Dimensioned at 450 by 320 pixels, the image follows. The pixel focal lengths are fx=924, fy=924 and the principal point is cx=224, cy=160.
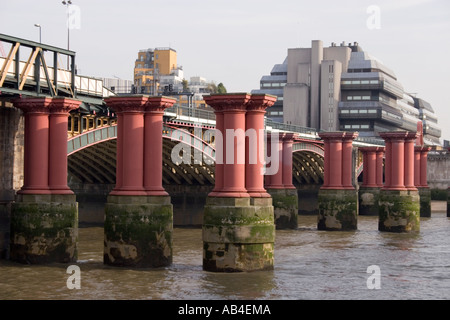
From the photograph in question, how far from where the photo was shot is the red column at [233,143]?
33062 millimetres

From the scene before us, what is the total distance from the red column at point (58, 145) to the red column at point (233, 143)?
20.0ft

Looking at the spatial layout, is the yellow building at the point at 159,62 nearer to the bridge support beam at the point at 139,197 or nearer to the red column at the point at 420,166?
the red column at the point at 420,166

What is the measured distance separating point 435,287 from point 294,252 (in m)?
12.7

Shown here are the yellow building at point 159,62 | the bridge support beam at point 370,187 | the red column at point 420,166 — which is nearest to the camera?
the red column at point 420,166

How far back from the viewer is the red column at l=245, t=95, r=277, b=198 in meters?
33.3

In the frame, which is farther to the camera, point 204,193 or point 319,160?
point 319,160

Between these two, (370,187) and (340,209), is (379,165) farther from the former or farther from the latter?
(340,209)

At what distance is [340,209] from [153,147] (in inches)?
1083

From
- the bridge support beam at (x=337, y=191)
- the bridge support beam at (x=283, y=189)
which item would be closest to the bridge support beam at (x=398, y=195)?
the bridge support beam at (x=337, y=191)

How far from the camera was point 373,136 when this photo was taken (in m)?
155

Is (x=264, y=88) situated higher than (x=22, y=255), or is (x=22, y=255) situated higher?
(x=264, y=88)
